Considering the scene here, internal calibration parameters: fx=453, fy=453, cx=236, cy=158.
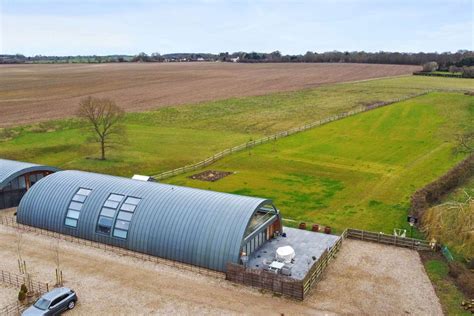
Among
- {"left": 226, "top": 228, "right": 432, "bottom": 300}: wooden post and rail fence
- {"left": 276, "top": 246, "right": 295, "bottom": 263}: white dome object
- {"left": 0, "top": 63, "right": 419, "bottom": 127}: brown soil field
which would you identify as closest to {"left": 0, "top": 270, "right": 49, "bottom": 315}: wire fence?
{"left": 226, "top": 228, "right": 432, "bottom": 300}: wooden post and rail fence

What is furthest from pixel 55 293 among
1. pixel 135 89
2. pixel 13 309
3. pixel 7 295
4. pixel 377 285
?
pixel 135 89

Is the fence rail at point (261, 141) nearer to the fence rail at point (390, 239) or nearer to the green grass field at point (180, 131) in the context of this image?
the green grass field at point (180, 131)

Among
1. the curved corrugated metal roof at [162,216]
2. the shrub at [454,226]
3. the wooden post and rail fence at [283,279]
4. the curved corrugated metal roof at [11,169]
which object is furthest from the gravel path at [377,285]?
the curved corrugated metal roof at [11,169]

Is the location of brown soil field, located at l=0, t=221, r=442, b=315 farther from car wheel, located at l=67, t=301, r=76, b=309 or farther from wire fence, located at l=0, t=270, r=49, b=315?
wire fence, located at l=0, t=270, r=49, b=315

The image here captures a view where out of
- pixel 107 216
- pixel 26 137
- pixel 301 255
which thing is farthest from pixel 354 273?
pixel 26 137

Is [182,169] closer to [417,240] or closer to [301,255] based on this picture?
[301,255]

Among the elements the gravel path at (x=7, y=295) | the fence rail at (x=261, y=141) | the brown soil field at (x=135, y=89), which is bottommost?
the gravel path at (x=7, y=295)

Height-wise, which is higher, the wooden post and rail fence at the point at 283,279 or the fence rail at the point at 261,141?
the fence rail at the point at 261,141
